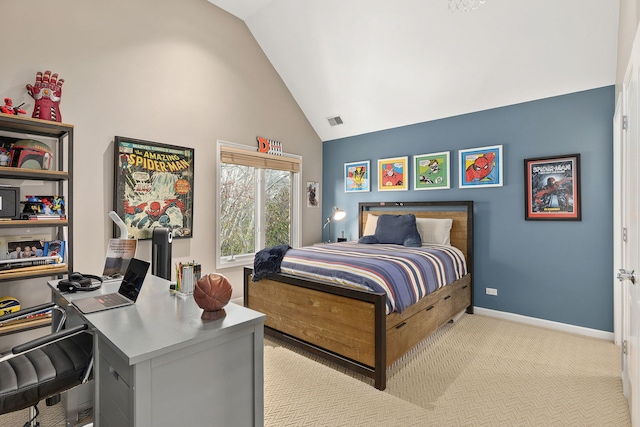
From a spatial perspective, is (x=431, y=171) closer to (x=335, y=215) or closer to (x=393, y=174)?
(x=393, y=174)

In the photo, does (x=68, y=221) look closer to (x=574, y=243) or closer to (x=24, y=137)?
(x=24, y=137)

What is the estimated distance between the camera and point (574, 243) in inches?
129

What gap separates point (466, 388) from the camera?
7.48 ft

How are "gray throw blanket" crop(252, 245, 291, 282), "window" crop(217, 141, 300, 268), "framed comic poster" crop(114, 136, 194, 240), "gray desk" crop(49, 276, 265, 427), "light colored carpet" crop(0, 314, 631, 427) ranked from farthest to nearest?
"window" crop(217, 141, 300, 268) → "framed comic poster" crop(114, 136, 194, 240) → "gray throw blanket" crop(252, 245, 291, 282) → "light colored carpet" crop(0, 314, 631, 427) → "gray desk" crop(49, 276, 265, 427)

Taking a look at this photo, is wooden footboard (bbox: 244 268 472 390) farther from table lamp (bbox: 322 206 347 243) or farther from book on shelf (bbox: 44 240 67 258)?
table lamp (bbox: 322 206 347 243)

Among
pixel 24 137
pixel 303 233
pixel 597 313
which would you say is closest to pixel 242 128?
pixel 303 233

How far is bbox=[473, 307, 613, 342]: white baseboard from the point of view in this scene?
315 centimetres

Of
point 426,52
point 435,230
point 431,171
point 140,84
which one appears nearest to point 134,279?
point 140,84

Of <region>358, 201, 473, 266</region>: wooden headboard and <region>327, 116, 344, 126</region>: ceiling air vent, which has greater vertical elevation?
<region>327, 116, 344, 126</region>: ceiling air vent

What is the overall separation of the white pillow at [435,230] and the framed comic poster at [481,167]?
515 mm

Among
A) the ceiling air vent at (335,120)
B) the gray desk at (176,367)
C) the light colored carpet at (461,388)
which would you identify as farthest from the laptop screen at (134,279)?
the ceiling air vent at (335,120)

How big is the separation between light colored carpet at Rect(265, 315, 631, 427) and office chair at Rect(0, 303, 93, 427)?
3.45 feet

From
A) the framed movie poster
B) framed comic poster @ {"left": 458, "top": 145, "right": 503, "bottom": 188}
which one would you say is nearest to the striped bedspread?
framed comic poster @ {"left": 458, "top": 145, "right": 503, "bottom": 188}

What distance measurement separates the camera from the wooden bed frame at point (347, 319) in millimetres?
→ 2301
